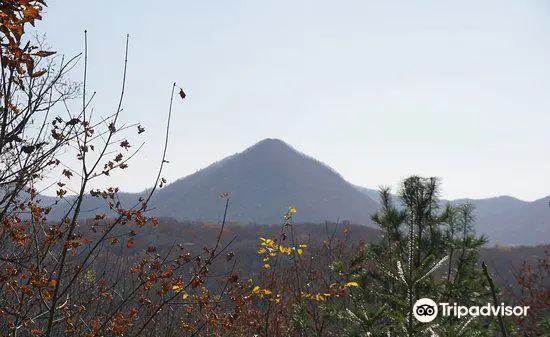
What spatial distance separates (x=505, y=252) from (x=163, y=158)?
397 feet

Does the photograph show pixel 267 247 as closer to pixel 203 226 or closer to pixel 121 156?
pixel 121 156

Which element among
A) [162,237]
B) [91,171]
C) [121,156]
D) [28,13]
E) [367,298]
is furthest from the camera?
[162,237]

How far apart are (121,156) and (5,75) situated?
59.1 inches

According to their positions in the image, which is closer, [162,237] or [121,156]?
[121,156]

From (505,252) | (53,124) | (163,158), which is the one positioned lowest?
(505,252)

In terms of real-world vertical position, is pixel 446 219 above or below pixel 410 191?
below

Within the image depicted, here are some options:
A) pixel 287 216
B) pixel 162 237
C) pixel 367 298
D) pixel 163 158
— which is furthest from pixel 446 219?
pixel 162 237

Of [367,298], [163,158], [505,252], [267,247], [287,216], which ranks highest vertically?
[163,158]

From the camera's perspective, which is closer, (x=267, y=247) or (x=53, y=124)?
(x=53, y=124)

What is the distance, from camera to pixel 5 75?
3.24 m

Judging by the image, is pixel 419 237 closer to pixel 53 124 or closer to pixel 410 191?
pixel 410 191

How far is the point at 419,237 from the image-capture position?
5.18 meters

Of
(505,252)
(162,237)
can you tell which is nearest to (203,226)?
(162,237)

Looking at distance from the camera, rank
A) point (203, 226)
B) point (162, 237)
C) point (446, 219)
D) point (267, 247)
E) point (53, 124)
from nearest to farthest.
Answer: point (53, 124) → point (446, 219) → point (267, 247) → point (162, 237) → point (203, 226)
